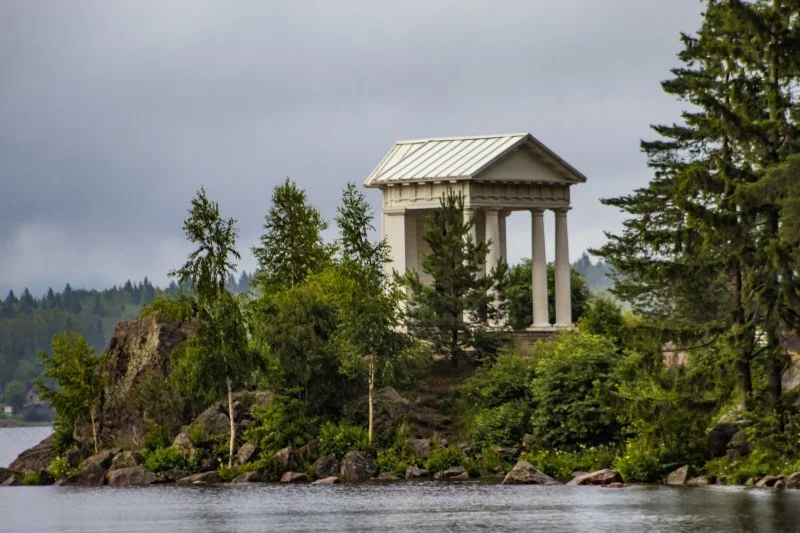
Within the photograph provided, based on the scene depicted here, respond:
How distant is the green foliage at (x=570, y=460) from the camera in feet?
257

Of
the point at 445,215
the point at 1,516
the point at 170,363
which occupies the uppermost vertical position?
the point at 445,215

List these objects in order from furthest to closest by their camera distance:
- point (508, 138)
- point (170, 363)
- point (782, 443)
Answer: point (508, 138), point (170, 363), point (782, 443)

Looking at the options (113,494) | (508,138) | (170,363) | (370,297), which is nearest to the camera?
(113,494)

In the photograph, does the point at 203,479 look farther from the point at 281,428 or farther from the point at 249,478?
the point at 281,428

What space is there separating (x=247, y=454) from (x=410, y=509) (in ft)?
74.5

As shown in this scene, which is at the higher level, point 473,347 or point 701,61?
point 701,61

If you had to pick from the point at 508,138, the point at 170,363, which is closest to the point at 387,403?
the point at 170,363

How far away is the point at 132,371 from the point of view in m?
93.5

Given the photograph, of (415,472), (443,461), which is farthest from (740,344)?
(415,472)

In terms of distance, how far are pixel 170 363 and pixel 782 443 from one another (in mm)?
36166

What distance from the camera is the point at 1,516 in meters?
68.2

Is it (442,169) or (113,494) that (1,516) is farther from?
(442,169)

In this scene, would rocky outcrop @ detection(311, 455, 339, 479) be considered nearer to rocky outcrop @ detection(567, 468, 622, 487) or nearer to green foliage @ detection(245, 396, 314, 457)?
green foliage @ detection(245, 396, 314, 457)

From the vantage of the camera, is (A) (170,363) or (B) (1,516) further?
(A) (170,363)
